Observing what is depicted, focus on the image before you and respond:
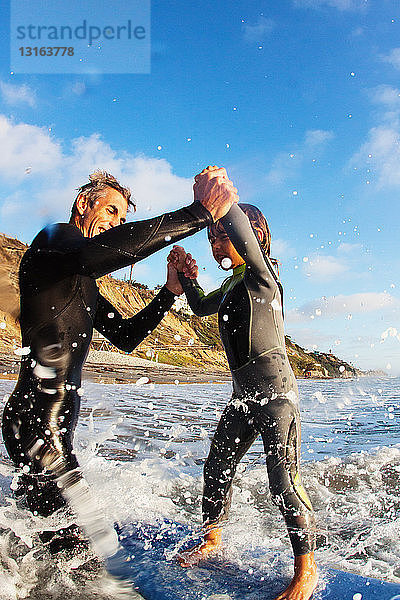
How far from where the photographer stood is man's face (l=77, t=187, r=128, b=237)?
7.71 feet

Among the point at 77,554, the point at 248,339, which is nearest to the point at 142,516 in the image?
the point at 77,554

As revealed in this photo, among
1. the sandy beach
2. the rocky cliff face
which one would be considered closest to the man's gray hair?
the sandy beach

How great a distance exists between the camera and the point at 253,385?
Answer: 238 cm

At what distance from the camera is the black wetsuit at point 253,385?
7.25 feet

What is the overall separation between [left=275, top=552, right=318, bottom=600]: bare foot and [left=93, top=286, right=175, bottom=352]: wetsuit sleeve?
1.50 metres

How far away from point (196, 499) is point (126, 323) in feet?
5.92

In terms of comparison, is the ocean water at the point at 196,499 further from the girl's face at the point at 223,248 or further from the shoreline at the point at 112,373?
the shoreline at the point at 112,373

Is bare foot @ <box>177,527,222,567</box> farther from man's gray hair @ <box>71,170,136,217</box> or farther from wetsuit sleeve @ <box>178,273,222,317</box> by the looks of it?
man's gray hair @ <box>71,170,136,217</box>

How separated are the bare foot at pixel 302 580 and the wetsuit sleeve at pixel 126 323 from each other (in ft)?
4.93

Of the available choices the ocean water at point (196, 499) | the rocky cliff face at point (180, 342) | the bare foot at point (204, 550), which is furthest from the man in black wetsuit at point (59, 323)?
the rocky cliff face at point (180, 342)

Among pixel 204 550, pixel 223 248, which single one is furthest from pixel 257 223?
pixel 204 550

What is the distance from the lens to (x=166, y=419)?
7.73 metres

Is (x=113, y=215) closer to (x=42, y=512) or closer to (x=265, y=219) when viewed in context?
(x=265, y=219)

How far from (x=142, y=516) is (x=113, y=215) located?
189 centimetres
